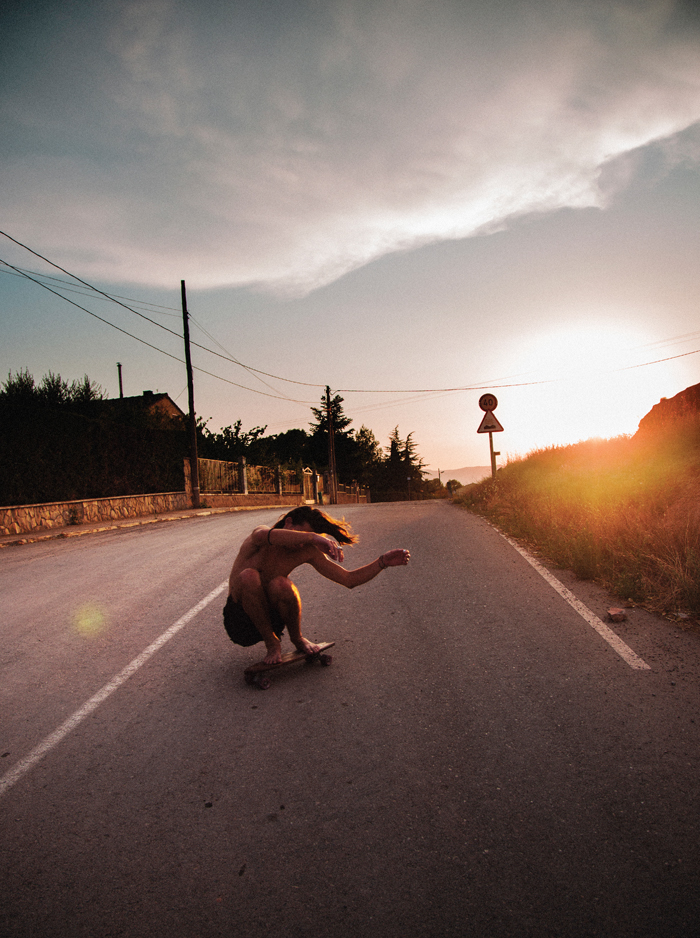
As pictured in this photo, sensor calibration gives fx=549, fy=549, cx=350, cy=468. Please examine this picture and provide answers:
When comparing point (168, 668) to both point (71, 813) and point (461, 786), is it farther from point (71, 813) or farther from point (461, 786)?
point (461, 786)

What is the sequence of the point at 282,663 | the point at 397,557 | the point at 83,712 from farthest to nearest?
the point at 282,663, the point at 397,557, the point at 83,712

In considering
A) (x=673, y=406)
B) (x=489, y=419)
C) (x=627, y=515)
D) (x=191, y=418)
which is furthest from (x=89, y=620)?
(x=673, y=406)

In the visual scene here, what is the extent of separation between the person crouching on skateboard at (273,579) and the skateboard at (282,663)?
0.05 meters

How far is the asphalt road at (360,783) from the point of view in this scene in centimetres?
207

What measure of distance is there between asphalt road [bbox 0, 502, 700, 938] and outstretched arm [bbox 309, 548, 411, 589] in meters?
0.72

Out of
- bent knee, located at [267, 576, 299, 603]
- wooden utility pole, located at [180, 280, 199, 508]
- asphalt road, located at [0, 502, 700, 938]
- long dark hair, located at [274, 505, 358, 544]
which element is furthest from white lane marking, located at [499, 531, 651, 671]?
wooden utility pole, located at [180, 280, 199, 508]

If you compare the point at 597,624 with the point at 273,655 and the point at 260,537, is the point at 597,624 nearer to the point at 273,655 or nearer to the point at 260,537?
the point at 273,655

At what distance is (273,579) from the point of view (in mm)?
4387

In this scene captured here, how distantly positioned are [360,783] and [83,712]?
6.78 feet

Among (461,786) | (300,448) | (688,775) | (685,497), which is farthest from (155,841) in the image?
(300,448)

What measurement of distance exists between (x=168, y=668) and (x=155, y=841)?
7.00ft

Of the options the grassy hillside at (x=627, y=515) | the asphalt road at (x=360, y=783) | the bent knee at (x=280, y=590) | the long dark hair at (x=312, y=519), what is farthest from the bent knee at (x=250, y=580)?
the grassy hillside at (x=627, y=515)

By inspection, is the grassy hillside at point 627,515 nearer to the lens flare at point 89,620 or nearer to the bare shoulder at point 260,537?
the bare shoulder at point 260,537

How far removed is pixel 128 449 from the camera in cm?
2044
